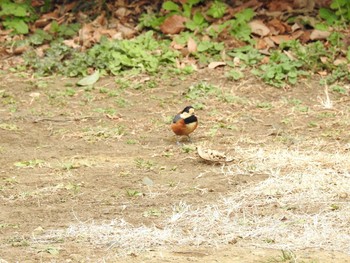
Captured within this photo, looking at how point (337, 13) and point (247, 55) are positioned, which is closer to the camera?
point (247, 55)

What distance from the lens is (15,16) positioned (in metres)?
11.0

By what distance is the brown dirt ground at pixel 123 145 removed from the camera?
16.6 feet

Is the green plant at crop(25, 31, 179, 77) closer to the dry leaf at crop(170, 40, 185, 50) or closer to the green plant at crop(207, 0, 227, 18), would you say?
the dry leaf at crop(170, 40, 185, 50)

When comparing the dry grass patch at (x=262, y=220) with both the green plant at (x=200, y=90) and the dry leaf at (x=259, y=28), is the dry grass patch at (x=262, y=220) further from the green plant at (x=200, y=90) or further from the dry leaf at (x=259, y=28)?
the dry leaf at (x=259, y=28)

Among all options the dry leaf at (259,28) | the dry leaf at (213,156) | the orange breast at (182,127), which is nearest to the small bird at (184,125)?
the orange breast at (182,127)

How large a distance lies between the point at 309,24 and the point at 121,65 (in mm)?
2455

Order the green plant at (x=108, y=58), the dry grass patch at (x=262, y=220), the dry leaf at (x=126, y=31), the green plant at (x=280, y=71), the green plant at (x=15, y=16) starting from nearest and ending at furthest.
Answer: the dry grass patch at (x=262, y=220)
the green plant at (x=280, y=71)
the green plant at (x=108, y=58)
the dry leaf at (x=126, y=31)
the green plant at (x=15, y=16)

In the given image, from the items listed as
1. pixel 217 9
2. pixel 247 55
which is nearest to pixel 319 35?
pixel 247 55

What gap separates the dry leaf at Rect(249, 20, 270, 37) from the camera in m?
10.4

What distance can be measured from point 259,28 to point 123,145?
11.4 feet

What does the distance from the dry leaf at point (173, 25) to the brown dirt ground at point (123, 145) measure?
1.02 m

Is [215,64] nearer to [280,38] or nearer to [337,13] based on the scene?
Answer: [280,38]

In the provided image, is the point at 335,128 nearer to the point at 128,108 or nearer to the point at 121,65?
the point at 128,108

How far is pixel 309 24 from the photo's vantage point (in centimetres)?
1045
